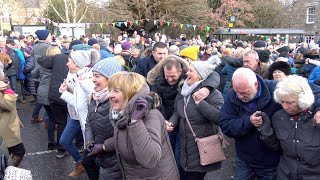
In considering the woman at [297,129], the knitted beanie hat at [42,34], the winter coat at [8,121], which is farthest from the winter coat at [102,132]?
the knitted beanie hat at [42,34]

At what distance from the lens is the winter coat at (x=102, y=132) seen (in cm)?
303

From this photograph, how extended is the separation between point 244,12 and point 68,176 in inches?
1167

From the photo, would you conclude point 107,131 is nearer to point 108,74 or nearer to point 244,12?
point 108,74

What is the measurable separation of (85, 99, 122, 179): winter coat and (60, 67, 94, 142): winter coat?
0.76m

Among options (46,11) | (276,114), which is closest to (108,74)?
(276,114)

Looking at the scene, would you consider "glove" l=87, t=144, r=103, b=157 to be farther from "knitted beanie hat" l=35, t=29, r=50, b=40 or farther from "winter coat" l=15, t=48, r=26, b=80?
"winter coat" l=15, t=48, r=26, b=80

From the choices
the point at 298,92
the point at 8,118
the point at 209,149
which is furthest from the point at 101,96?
the point at 298,92

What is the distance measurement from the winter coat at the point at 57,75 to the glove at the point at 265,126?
359 centimetres

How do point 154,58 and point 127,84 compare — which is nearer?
point 127,84

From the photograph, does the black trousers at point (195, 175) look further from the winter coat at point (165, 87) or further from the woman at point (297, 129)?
the woman at point (297, 129)

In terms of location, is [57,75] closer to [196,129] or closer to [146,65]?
[146,65]

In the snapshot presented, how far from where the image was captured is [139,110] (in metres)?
2.34

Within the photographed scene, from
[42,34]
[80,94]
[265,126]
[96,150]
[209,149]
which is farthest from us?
[42,34]

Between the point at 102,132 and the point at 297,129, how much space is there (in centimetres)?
170
